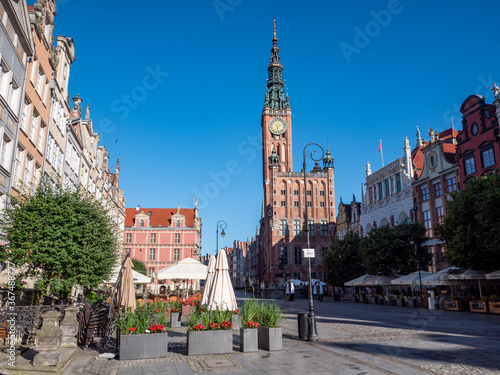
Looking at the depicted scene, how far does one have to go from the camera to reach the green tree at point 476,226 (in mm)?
22344

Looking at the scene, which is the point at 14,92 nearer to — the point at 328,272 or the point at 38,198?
the point at 38,198

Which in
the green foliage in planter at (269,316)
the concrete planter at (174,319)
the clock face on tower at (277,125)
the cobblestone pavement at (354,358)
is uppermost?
the clock face on tower at (277,125)

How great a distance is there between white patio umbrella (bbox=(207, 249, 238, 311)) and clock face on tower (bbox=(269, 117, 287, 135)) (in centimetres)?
7773

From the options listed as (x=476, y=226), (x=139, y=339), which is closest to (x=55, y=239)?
(x=139, y=339)

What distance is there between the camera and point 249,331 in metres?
10.2

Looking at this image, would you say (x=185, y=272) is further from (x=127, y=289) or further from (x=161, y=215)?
(x=161, y=215)

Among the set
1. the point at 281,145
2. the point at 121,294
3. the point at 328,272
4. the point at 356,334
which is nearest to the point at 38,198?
the point at 121,294

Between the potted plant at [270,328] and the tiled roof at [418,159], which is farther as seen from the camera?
the tiled roof at [418,159]

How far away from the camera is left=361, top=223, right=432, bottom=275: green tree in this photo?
3503 centimetres

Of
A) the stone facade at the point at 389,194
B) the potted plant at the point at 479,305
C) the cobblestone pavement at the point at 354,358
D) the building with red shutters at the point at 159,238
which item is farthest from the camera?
the building with red shutters at the point at 159,238

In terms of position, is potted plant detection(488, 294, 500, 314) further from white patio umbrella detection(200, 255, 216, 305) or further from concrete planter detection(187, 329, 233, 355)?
concrete planter detection(187, 329, 233, 355)

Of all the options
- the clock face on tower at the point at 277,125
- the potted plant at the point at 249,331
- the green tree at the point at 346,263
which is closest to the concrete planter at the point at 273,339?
the potted plant at the point at 249,331

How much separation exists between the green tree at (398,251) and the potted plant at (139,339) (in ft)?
96.5

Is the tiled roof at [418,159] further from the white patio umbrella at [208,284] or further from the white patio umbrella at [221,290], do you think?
the white patio umbrella at [221,290]
